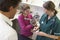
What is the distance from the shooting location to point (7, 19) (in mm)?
1247

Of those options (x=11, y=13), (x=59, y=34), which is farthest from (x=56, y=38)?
(x=11, y=13)

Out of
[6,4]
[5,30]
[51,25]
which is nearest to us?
[5,30]

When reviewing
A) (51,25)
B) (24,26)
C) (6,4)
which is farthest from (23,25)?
(6,4)

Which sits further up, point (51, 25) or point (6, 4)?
point (6, 4)

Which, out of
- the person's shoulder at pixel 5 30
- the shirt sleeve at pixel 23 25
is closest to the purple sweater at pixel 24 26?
the shirt sleeve at pixel 23 25

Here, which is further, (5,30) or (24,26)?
(24,26)

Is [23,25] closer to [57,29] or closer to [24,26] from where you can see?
[24,26]

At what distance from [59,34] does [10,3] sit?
3.92 ft

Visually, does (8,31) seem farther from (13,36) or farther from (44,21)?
(44,21)

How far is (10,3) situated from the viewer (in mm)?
1273

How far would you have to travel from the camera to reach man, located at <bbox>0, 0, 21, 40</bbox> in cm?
115

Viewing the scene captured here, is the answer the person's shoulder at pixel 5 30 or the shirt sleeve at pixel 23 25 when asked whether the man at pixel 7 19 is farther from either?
the shirt sleeve at pixel 23 25

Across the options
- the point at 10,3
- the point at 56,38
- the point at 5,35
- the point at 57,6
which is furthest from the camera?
the point at 57,6

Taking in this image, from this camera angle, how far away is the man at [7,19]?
1151mm
